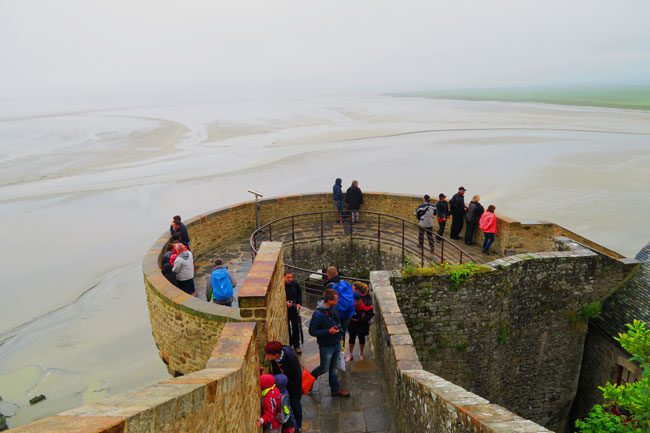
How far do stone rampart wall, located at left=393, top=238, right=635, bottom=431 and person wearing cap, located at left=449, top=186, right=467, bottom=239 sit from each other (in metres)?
2.70

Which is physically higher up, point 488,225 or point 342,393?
point 488,225

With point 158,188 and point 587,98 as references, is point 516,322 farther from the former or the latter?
point 587,98

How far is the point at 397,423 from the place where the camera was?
5.44m

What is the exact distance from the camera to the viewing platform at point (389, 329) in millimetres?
3480

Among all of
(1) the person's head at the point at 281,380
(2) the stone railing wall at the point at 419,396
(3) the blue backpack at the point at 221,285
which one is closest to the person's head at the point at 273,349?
(1) the person's head at the point at 281,380

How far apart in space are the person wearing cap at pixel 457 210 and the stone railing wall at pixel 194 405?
7879mm

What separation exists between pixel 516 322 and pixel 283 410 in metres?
5.91

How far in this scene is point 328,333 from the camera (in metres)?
5.47

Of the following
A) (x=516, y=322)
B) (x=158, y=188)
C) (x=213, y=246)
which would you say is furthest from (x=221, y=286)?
(x=158, y=188)

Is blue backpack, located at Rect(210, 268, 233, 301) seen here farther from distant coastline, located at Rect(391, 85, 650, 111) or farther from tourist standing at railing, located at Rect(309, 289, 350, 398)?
distant coastline, located at Rect(391, 85, 650, 111)

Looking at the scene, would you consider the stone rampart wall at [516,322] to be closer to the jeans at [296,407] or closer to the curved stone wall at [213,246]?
the curved stone wall at [213,246]

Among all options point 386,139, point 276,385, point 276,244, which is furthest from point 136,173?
point 276,385

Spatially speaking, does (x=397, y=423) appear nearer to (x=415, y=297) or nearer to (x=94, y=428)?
(x=415, y=297)

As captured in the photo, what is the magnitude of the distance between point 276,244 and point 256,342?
213 cm
